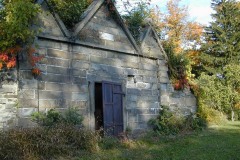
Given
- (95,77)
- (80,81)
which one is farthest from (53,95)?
(95,77)

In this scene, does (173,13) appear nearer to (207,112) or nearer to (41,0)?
(207,112)

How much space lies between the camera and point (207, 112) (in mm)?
15594

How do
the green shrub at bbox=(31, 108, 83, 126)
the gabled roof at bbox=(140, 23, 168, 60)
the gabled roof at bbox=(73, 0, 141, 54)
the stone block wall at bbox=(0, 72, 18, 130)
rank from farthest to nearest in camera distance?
the gabled roof at bbox=(140, 23, 168, 60)
the gabled roof at bbox=(73, 0, 141, 54)
the green shrub at bbox=(31, 108, 83, 126)
the stone block wall at bbox=(0, 72, 18, 130)

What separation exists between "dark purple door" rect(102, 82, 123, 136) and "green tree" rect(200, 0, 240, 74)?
A: 18.5 meters

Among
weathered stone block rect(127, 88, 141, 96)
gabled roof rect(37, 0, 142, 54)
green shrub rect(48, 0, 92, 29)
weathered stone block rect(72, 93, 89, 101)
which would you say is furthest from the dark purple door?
green shrub rect(48, 0, 92, 29)

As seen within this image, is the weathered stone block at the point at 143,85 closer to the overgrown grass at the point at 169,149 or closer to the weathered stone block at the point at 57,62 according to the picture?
the overgrown grass at the point at 169,149

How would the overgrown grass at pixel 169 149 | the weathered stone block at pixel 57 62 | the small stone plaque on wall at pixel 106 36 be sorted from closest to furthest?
the overgrown grass at pixel 169 149 < the weathered stone block at pixel 57 62 < the small stone plaque on wall at pixel 106 36

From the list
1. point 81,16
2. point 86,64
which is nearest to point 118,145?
point 86,64

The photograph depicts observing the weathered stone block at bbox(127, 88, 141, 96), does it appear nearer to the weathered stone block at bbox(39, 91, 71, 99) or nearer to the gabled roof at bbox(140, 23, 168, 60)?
the gabled roof at bbox(140, 23, 168, 60)

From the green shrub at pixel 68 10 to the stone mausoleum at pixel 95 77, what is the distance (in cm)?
35

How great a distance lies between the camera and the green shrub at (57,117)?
27.8ft

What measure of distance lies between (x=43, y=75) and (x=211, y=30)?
75.8 ft

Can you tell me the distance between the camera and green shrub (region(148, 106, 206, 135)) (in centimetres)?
1198

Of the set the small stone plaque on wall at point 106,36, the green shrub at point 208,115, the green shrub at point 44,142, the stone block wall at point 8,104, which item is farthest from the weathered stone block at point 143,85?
the stone block wall at point 8,104
